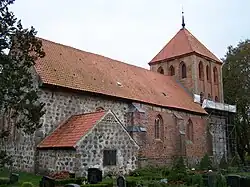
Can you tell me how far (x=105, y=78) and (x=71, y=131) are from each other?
273 inches

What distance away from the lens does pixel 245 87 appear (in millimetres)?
36125

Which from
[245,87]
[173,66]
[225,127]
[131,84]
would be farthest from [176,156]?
[245,87]

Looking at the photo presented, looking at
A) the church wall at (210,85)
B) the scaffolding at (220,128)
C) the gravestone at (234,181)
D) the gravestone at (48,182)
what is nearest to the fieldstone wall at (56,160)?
the gravestone at (48,182)

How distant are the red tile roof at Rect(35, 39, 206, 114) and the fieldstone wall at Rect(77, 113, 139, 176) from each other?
12.5ft

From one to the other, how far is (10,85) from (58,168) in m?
6.01

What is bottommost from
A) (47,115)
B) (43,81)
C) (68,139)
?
(68,139)

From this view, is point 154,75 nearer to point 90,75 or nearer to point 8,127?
point 90,75

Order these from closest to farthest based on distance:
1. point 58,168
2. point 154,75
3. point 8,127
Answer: point 58,168
point 8,127
point 154,75

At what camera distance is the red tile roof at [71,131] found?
16.9 m

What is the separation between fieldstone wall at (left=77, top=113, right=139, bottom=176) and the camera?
54.3ft

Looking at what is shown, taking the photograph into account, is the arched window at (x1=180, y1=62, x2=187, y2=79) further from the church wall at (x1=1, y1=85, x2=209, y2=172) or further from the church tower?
the church wall at (x1=1, y1=85, x2=209, y2=172)

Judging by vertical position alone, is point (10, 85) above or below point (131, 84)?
below

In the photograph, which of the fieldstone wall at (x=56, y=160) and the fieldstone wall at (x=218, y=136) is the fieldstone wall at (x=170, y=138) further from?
the fieldstone wall at (x=56, y=160)

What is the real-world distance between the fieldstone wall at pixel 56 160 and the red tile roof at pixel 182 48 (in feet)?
66.5
